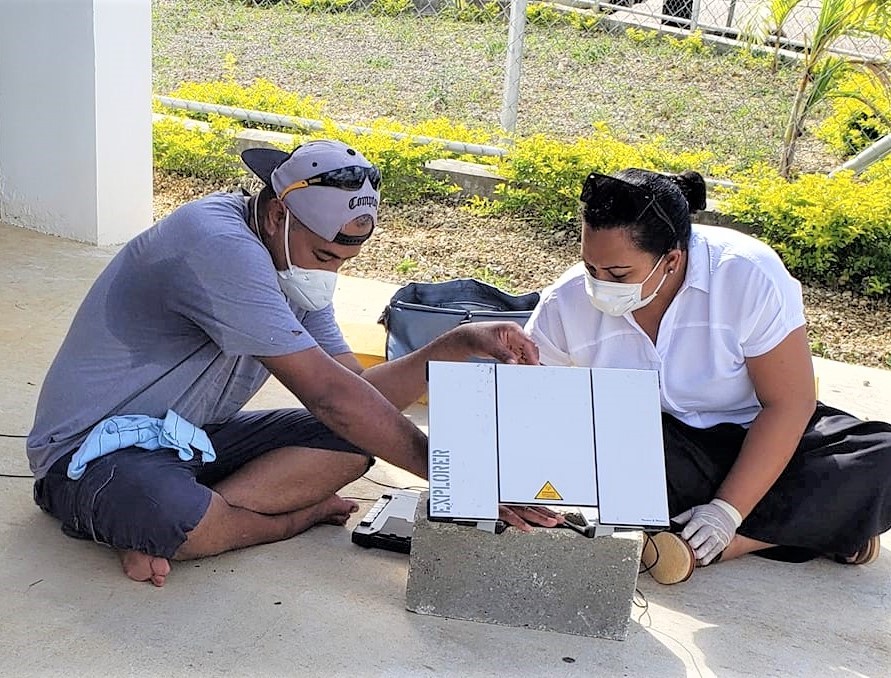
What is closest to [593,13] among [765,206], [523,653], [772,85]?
[772,85]

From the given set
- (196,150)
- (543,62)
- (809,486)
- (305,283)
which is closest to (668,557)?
(809,486)

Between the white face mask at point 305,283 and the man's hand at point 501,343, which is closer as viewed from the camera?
the white face mask at point 305,283

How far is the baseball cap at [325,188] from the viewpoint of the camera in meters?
2.47

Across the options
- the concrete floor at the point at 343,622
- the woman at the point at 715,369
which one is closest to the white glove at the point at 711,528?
the woman at the point at 715,369

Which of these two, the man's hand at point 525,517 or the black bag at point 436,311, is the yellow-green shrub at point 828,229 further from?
the man's hand at point 525,517

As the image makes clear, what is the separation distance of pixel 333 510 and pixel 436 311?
110 cm

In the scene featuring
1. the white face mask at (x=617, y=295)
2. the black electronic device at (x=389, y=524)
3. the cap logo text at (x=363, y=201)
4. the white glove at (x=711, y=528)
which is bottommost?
the black electronic device at (x=389, y=524)

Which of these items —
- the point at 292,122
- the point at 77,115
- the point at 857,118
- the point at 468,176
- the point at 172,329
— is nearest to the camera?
the point at 172,329

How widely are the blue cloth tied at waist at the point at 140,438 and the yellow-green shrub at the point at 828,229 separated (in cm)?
341

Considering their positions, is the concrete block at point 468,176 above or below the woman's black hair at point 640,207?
below

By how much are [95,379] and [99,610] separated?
1.69 ft

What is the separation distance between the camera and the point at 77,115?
4969 millimetres

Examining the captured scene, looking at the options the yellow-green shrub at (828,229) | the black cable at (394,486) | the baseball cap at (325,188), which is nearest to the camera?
the baseball cap at (325,188)

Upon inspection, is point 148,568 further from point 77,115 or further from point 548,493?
point 77,115
